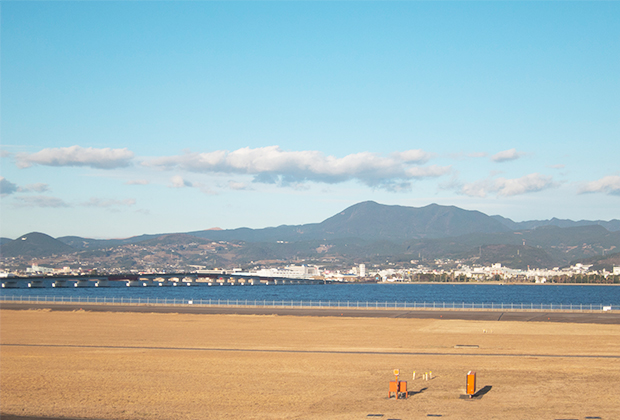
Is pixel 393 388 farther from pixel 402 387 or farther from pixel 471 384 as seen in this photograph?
pixel 471 384

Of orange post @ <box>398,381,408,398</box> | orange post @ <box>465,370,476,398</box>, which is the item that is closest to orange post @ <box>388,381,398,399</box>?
orange post @ <box>398,381,408,398</box>

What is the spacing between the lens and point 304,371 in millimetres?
33375

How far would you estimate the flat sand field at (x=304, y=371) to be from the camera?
80.9ft

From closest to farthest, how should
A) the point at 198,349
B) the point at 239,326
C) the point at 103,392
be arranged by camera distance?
1. the point at 103,392
2. the point at 198,349
3. the point at 239,326

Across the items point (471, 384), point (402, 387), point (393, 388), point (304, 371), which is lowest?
point (304, 371)

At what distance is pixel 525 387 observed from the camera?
28.7 meters

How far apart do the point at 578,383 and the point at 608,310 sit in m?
61.4

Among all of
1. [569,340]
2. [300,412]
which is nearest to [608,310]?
[569,340]

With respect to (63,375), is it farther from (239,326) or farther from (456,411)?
(239,326)

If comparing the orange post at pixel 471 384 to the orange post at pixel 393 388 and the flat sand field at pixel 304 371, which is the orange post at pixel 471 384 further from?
the orange post at pixel 393 388

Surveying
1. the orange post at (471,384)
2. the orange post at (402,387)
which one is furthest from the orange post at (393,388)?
the orange post at (471,384)

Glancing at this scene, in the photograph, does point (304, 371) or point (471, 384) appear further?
point (304, 371)

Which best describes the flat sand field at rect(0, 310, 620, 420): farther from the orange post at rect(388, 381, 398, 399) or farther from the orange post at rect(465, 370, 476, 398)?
the orange post at rect(465, 370, 476, 398)

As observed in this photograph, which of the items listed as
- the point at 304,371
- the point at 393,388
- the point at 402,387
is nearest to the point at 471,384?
the point at 402,387
